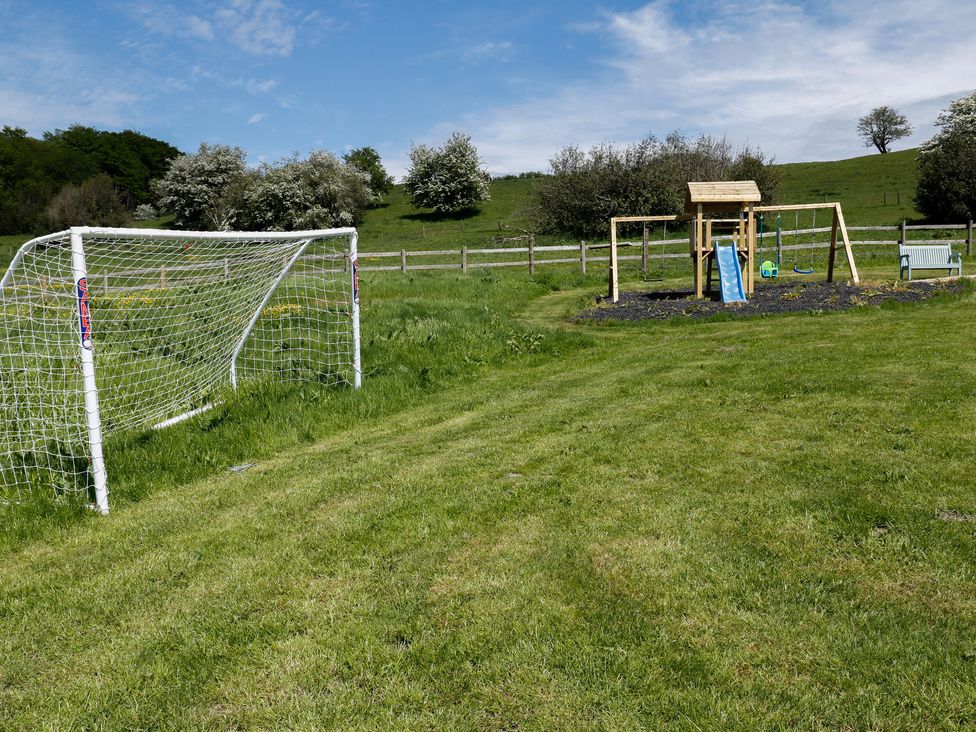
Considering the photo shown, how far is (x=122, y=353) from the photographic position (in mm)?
8641

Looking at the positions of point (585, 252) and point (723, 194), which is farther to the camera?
point (585, 252)

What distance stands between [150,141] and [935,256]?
12229 centimetres

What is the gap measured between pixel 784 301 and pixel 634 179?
27.6m

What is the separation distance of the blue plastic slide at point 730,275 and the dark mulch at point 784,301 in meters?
0.28

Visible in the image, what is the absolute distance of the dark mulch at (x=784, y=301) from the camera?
554 inches

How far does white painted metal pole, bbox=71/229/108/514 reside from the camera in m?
5.32

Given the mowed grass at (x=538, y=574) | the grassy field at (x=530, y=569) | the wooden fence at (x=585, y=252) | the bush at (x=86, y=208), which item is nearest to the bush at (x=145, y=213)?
the bush at (x=86, y=208)

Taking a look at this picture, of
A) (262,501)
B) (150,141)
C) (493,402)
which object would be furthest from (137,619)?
(150,141)

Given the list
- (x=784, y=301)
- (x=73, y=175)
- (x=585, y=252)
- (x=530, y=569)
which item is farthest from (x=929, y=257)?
(x=73, y=175)

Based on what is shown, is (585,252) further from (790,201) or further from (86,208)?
(86,208)

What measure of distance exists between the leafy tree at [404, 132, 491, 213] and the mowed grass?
53.2 meters

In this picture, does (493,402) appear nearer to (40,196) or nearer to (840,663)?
(840,663)

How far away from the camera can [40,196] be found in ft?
256

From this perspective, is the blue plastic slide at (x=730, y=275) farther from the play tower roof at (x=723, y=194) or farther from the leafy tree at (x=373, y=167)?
the leafy tree at (x=373, y=167)
